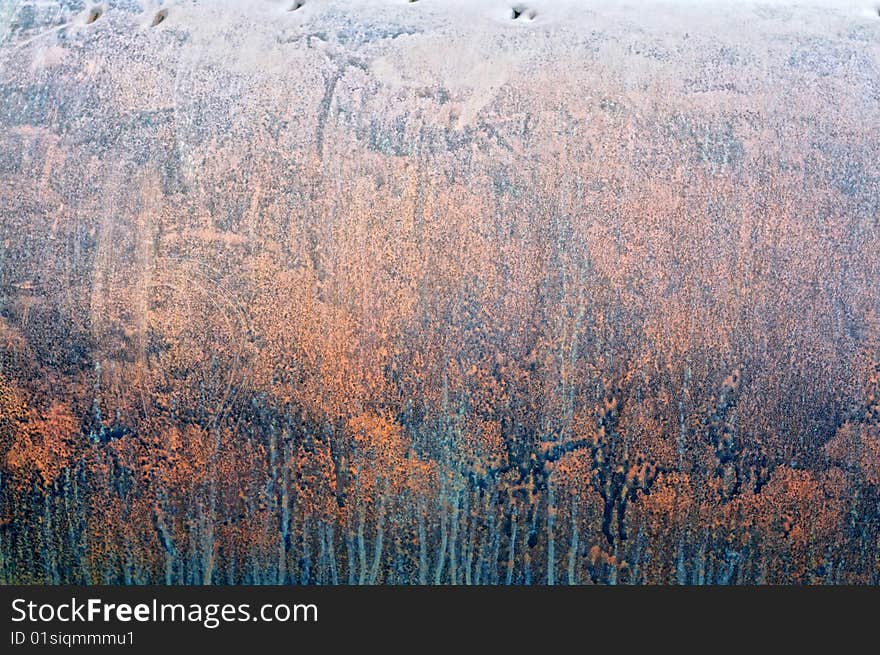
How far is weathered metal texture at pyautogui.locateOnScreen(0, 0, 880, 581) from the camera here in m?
1.26

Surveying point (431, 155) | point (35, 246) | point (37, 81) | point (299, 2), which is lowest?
point (35, 246)

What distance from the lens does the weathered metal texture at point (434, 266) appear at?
126 centimetres

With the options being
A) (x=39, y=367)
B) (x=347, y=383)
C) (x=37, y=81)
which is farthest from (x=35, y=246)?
(x=347, y=383)

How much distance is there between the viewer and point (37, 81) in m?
1.36

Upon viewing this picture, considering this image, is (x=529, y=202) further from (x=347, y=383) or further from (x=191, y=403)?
(x=191, y=403)

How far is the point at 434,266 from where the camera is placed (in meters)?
1.26

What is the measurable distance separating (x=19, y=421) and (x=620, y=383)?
0.90 m

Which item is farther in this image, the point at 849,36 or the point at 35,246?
the point at 849,36

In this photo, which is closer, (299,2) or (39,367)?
(39,367)

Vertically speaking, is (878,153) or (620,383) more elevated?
(878,153)

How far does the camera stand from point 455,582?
1.32m

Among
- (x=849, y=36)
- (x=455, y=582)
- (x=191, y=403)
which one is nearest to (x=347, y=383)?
(x=191, y=403)

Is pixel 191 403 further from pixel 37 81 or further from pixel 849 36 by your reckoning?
pixel 849 36

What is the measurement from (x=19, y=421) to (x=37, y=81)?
0.54 m
